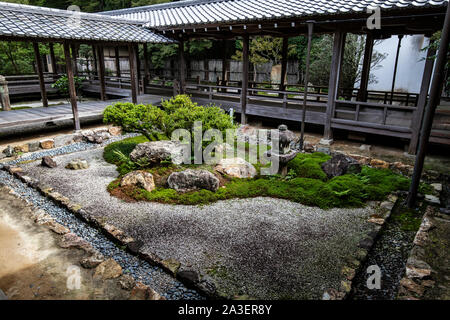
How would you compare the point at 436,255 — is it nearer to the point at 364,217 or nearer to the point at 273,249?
the point at 364,217

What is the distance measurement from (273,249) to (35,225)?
404 cm

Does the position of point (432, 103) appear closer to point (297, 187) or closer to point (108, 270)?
point (297, 187)

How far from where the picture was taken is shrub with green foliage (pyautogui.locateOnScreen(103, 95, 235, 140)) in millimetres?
7535

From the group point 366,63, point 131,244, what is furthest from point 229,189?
point 366,63

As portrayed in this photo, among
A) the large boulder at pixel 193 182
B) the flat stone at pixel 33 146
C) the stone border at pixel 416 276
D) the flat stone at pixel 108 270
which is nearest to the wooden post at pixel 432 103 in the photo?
the stone border at pixel 416 276

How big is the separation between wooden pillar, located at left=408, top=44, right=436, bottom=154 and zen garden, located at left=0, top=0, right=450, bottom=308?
4 cm

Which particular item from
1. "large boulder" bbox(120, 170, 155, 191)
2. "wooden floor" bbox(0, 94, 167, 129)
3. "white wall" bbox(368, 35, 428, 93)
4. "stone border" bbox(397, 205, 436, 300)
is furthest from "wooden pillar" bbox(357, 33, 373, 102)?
"wooden floor" bbox(0, 94, 167, 129)

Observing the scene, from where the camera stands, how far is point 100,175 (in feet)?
24.1

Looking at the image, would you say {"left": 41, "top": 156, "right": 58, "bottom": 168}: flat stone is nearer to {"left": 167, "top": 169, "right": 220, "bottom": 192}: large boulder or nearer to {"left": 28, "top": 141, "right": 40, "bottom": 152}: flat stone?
{"left": 28, "top": 141, "right": 40, "bottom": 152}: flat stone

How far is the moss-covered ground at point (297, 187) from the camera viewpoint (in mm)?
6082

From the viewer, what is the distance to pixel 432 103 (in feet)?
17.7

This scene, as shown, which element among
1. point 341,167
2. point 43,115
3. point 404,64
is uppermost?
point 404,64

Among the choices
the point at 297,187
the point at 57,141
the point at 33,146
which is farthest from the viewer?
the point at 57,141

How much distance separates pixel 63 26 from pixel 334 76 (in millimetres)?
9435
